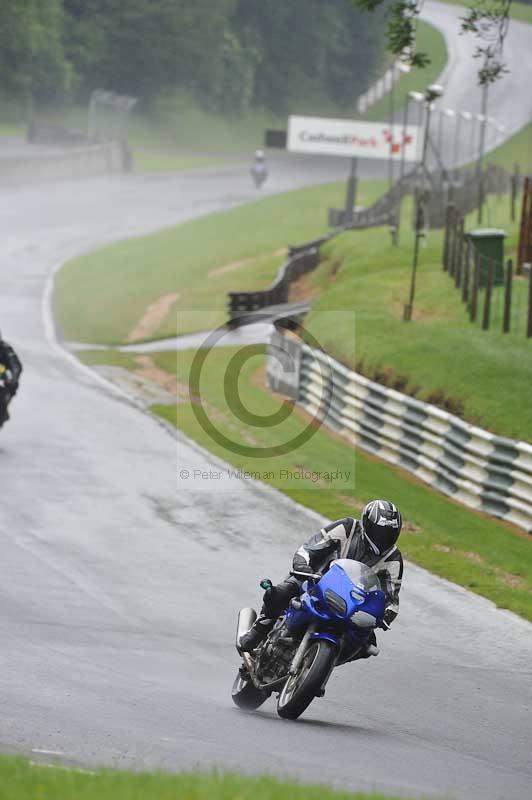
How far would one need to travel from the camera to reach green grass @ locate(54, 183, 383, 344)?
139ft

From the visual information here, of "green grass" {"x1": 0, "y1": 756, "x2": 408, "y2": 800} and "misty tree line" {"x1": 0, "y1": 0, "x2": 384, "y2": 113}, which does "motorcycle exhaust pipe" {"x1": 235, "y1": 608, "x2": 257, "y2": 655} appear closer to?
"green grass" {"x1": 0, "y1": 756, "x2": 408, "y2": 800}

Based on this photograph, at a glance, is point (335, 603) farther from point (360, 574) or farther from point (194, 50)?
point (194, 50)

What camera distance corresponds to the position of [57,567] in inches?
607

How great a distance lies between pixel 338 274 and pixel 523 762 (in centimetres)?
3525

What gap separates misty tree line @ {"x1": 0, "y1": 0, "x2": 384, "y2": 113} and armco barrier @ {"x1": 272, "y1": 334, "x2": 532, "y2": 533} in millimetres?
68913

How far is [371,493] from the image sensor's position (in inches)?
840

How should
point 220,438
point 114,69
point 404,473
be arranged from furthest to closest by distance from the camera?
point 114,69, point 220,438, point 404,473

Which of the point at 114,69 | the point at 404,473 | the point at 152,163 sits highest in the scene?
the point at 114,69

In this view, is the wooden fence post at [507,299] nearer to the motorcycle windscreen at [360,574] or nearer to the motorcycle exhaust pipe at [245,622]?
the motorcycle exhaust pipe at [245,622]

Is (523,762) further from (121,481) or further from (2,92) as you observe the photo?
(2,92)

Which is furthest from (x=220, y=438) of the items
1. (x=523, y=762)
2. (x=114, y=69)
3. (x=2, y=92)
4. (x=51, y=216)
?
(x=114, y=69)

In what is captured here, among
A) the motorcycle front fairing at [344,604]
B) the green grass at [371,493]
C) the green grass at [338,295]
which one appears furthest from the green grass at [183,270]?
the motorcycle front fairing at [344,604]

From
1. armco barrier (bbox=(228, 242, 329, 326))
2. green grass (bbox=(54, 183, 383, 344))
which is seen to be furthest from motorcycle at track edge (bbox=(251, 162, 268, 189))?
armco barrier (bbox=(228, 242, 329, 326))

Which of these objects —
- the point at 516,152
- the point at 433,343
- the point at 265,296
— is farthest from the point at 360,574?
the point at 516,152
